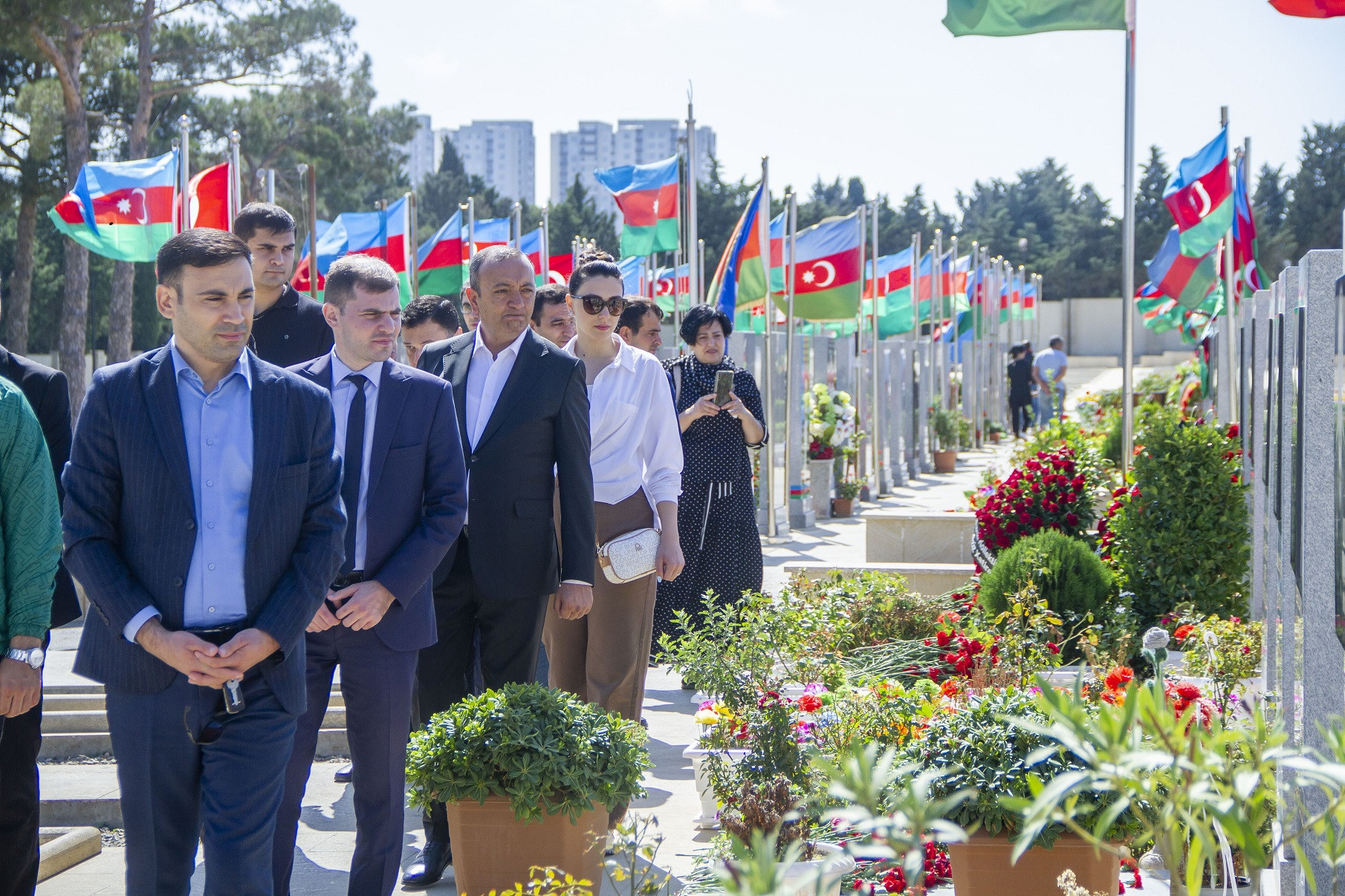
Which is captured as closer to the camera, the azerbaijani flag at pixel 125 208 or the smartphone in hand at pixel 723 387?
the smartphone in hand at pixel 723 387

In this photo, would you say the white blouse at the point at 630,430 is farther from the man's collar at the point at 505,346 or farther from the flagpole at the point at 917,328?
the flagpole at the point at 917,328

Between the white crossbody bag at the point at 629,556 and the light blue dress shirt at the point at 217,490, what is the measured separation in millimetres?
1821

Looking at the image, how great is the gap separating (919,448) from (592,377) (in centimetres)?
1933

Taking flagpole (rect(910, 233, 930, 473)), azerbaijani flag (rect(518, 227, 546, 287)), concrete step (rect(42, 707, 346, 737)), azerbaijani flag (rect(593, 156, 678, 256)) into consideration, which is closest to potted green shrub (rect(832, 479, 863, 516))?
azerbaijani flag (rect(593, 156, 678, 256))

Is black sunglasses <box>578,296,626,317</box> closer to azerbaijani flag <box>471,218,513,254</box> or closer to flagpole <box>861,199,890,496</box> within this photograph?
flagpole <box>861,199,890,496</box>

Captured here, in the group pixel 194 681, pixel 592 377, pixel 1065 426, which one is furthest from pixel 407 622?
pixel 1065 426

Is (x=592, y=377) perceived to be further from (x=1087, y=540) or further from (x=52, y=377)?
(x=1087, y=540)

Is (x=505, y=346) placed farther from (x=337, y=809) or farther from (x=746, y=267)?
(x=746, y=267)

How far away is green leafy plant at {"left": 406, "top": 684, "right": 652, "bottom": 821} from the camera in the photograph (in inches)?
145

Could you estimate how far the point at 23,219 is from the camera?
104 ft

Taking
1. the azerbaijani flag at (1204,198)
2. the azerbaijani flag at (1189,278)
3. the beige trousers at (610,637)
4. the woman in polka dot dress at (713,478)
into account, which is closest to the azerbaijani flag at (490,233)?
the azerbaijani flag at (1189,278)

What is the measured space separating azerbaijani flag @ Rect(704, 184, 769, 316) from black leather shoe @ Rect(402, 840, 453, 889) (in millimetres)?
9890

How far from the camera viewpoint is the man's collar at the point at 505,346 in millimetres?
4383

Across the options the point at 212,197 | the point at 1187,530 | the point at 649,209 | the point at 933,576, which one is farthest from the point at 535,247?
the point at 1187,530
